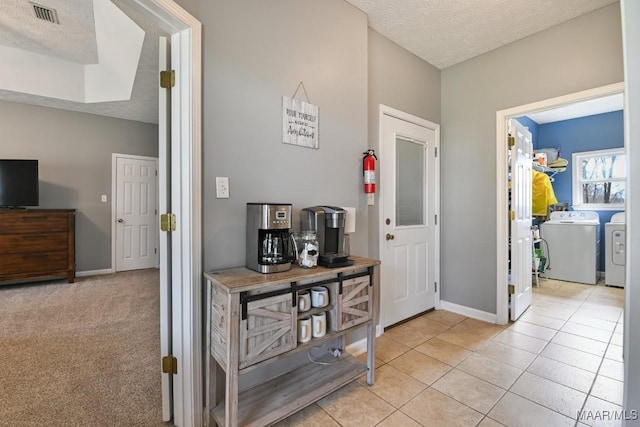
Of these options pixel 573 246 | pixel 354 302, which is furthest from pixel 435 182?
pixel 573 246

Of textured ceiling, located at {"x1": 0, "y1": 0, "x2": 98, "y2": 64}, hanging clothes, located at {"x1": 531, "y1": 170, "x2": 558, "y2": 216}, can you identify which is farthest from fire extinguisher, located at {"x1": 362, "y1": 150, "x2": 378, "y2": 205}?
hanging clothes, located at {"x1": 531, "y1": 170, "x2": 558, "y2": 216}

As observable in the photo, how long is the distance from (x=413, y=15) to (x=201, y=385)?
3.10 metres

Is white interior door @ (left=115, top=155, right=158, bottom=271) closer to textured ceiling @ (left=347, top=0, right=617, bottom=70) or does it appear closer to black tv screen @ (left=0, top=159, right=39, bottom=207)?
black tv screen @ (left=0, top=159, right=39, bottom=207)

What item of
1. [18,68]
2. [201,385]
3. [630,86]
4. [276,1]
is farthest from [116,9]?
[630,86]

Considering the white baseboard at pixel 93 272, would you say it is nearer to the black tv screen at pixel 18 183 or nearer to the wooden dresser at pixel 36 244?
the wooden dresser at pixel 36 244

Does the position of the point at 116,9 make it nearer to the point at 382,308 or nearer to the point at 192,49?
the point at 192,49

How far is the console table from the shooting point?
1282 mm

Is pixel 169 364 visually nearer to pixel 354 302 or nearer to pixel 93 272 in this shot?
pixel 354 302

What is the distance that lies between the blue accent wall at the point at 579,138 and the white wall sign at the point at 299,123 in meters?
5.48

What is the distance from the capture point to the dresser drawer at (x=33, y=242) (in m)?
3.66

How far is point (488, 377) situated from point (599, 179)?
16.3ft

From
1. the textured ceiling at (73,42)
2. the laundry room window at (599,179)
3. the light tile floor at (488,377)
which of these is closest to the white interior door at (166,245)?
the light tile floor at (488,377)

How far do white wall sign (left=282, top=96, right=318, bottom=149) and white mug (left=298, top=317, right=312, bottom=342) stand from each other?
114cm

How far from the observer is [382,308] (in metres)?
2.62
